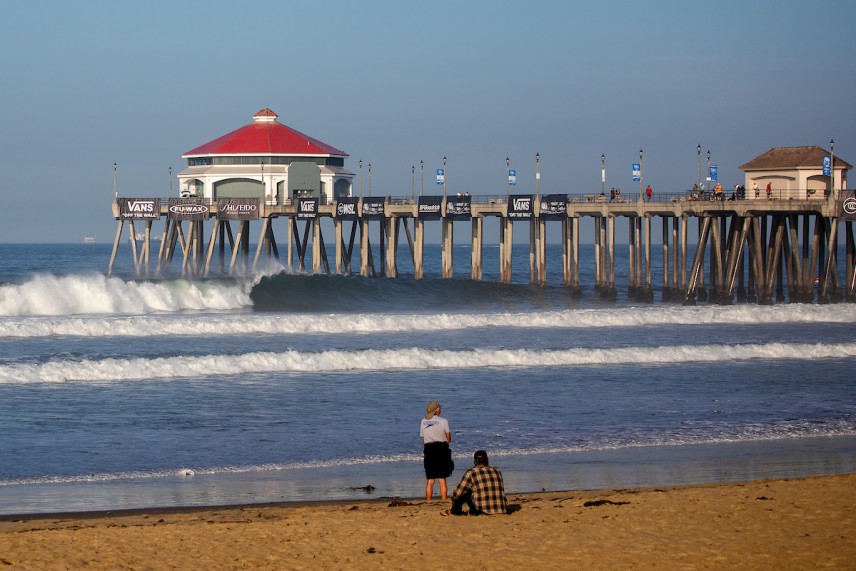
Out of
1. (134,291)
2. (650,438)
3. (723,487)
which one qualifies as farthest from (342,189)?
(723,487)

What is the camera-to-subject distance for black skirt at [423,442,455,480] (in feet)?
45.6

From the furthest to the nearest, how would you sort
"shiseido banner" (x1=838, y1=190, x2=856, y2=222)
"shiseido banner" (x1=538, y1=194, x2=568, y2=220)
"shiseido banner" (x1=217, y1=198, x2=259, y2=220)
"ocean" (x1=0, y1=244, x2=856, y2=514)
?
"shiseido banner" (x1=217, y1=198, x2=259, y2=220) → "shiseido banner" (x1=538, y1=194, x2=568, y2=220) → "shiseido banner" (x1=838, y1=190, x2=856, y2=222) → "ocean" (x1=0, y1=244, x2=856, y2=514)

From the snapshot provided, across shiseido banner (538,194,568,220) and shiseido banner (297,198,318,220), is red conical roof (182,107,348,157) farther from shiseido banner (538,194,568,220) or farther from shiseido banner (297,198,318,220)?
shiseido banner (538,194,568,220)

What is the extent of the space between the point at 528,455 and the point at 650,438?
99.6 inches

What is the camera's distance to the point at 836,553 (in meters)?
10.9

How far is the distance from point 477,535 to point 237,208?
43.4 meters

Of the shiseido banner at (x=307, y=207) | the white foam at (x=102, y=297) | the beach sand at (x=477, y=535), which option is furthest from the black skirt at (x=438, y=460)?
the shiseido banner at (x=307, y=207)

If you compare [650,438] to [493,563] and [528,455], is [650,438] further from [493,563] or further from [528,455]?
[493,563]

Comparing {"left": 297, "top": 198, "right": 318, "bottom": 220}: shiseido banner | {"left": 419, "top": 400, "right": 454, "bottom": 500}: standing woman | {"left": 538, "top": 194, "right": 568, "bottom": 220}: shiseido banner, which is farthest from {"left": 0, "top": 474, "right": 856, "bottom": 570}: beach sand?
{"left": 297, "top": 198, "right": 318, "bottom": 220}: shiseido banner

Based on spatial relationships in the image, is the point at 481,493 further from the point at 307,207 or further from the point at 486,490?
the point at 307,207

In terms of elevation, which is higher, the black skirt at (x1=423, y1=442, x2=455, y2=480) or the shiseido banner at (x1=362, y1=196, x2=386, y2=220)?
the shiseido banner at (x1=362, y1=196, x2=386, y2=220)

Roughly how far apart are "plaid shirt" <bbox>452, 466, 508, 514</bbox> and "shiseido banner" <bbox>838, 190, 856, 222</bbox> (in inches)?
1305

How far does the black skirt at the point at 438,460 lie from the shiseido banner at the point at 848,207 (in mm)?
32456

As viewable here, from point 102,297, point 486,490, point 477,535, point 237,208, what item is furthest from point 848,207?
point 477,535
